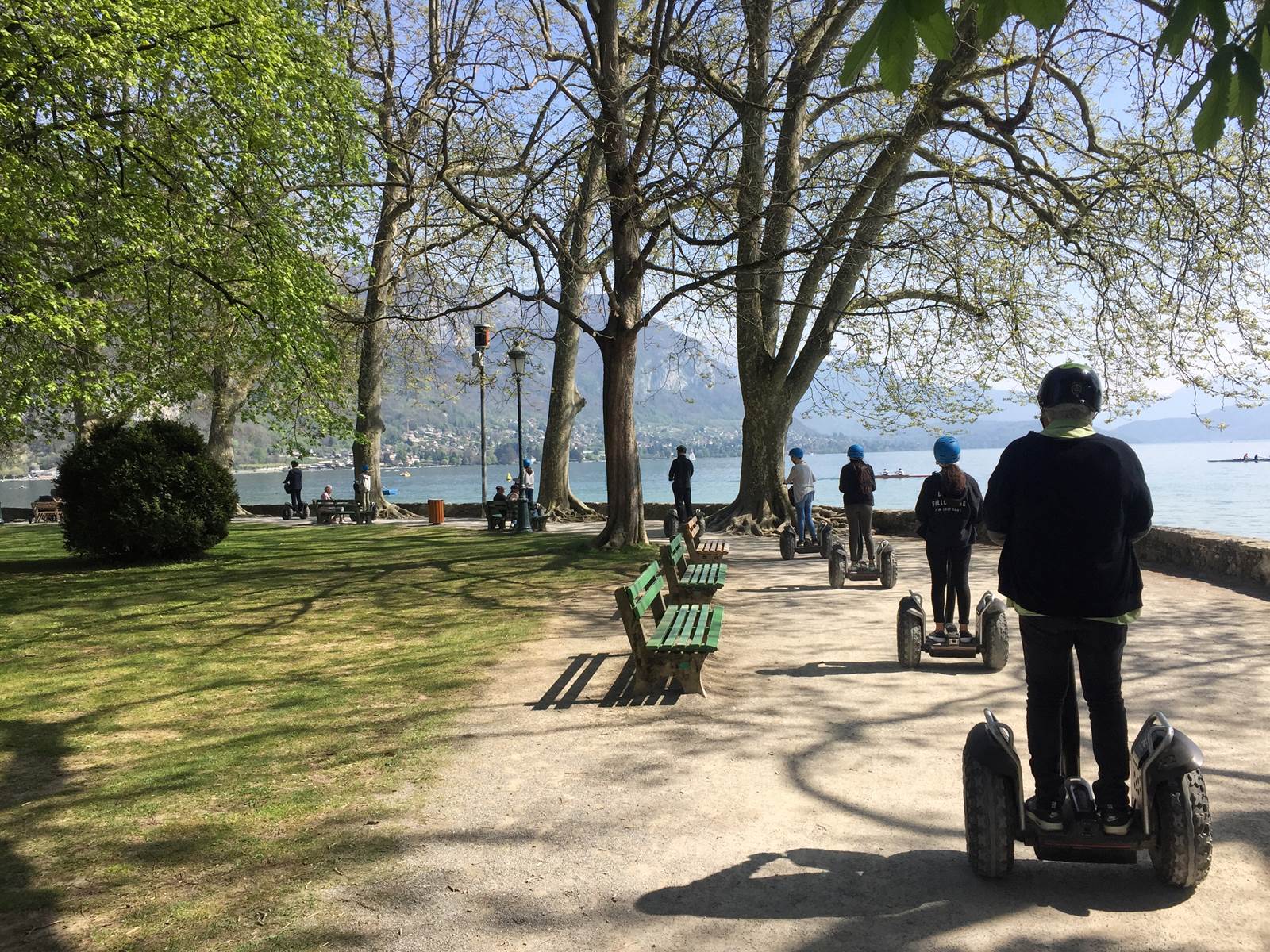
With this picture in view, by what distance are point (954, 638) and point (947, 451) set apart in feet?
5.35

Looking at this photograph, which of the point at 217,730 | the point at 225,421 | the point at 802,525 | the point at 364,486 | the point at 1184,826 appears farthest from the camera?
the point at 225,421

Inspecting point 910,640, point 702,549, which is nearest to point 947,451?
point 910,640

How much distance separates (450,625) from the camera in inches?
412

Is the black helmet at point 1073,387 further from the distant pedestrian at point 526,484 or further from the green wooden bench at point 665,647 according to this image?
the distant pedestrian at point 526,484

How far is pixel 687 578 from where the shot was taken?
10477 mm

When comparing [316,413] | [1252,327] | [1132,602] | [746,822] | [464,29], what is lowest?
[746,822]

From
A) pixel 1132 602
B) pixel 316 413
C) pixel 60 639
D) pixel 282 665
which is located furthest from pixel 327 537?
pixel 1132 602

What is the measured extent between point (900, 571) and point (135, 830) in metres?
11.9

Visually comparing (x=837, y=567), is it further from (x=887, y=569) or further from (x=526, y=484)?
(x=526, y=484)

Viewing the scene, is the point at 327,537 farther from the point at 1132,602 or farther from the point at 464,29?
the point at 1132,602

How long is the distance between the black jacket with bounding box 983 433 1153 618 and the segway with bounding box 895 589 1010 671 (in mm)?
3938

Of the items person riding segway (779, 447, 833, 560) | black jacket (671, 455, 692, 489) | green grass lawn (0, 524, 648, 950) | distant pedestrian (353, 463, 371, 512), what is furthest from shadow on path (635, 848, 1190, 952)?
distant pedestrian (353, 463, 371, 512)

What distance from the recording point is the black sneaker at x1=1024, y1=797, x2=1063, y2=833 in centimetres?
373

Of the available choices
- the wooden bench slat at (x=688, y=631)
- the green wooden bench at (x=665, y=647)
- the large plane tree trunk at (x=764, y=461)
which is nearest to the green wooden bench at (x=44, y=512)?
the large plane tree trunk at (x=764, y=461)
